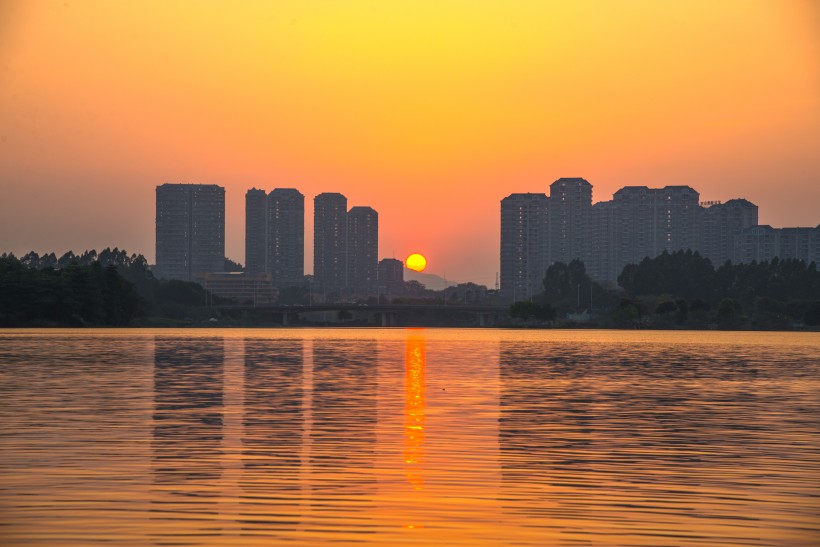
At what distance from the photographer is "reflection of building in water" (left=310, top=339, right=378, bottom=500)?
25219mm

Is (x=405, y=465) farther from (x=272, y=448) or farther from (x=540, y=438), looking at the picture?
(x=540, y=438)

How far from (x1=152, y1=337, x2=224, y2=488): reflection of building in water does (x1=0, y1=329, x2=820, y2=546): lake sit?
0.42 feet

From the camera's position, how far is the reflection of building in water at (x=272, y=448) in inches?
872


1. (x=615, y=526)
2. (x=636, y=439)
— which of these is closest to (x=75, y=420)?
(x=636, y=439)

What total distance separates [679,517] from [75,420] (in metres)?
23.2

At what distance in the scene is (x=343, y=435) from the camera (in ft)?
115

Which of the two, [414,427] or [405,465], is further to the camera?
[414,427]

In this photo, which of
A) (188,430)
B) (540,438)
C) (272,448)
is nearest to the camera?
(272,448)

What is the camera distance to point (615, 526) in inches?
805

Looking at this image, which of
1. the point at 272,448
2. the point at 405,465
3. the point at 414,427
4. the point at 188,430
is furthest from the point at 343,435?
the point at 405,465

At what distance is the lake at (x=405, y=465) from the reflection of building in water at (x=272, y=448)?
0.09m

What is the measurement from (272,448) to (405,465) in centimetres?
473

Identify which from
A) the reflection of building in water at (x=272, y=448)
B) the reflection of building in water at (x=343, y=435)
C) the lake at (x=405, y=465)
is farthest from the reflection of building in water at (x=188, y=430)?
the reflection of building in water at (x=343, y=435)

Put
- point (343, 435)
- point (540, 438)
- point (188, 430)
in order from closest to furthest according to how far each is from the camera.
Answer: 1. point (540, 438)
2. point (343, 435)
3. point (188, 430)
